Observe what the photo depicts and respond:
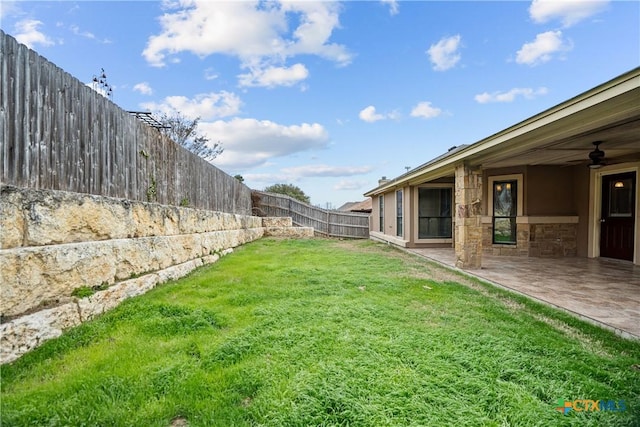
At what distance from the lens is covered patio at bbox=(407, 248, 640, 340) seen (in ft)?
11.0

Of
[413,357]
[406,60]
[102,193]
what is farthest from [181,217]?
[406,60]

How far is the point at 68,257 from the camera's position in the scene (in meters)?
2.83

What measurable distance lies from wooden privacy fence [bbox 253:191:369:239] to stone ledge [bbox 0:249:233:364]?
1003cm

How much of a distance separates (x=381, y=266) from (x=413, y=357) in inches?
166

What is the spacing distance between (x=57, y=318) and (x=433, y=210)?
9554 mm

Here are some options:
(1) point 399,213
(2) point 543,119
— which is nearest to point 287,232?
(1) point 399,213

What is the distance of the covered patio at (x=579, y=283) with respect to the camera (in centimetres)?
336

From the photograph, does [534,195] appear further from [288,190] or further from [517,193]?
[288,190]

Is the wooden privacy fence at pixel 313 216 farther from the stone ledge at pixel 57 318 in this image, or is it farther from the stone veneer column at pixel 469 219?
the stone ledge at pixel 57 318

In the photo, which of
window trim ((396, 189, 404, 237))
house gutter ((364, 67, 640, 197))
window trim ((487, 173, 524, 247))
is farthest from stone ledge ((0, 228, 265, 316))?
window trim ((487, 173, 524, 247))

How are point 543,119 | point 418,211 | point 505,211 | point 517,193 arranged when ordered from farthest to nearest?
1. point 418,211
2. point 505,211
3. point 517,193
4. point 543,119

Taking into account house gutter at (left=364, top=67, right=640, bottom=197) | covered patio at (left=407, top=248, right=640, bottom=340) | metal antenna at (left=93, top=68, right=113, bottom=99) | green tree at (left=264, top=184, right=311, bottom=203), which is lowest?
covered patio at (left=407, top=248, right=640, bottom=340)

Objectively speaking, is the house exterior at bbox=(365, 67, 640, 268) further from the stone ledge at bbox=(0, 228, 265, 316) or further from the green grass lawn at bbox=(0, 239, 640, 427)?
the stone ledge at bbox=(0, 228, 265, 316)

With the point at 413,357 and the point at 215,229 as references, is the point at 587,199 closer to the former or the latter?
the point at 413,357
